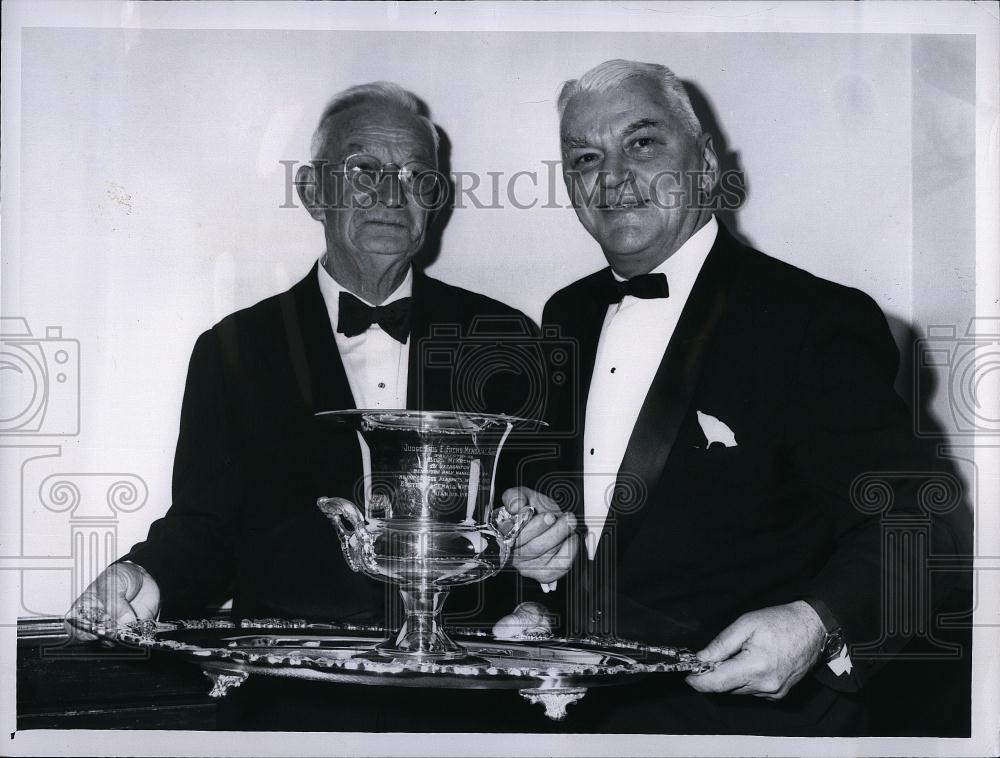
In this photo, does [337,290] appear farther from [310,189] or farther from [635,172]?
[635,172]

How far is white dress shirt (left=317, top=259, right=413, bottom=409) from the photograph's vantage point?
106 inches

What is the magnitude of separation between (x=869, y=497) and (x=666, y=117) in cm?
102

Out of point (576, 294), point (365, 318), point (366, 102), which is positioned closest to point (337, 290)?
point (365, 318)

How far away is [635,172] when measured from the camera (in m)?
2.66

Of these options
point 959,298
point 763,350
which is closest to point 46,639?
point 763,350

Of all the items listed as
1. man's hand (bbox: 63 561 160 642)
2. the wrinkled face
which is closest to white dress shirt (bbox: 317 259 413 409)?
the wrinkled face

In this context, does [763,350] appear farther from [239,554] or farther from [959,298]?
[239,554]

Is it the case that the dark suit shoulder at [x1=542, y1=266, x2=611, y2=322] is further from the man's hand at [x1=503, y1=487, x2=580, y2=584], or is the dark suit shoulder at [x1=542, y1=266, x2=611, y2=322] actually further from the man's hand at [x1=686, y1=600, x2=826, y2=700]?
the man's hand at [x1=686, y1=600, x2=826, y2=700]

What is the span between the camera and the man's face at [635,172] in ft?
8.73

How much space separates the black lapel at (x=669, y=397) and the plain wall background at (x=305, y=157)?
23 centimetres

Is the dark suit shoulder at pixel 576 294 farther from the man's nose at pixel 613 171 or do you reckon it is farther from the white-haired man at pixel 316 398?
the man's nose at pixel 613 171

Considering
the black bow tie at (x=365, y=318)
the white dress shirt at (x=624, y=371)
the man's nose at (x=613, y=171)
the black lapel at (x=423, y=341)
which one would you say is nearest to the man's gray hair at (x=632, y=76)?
the man's nose at (x=613, y=171)

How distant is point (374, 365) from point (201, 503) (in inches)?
21.3

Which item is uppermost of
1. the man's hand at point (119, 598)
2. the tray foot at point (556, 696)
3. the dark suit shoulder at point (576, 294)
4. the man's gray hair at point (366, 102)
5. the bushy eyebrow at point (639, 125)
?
the man's gray hair at point (366, 102)
